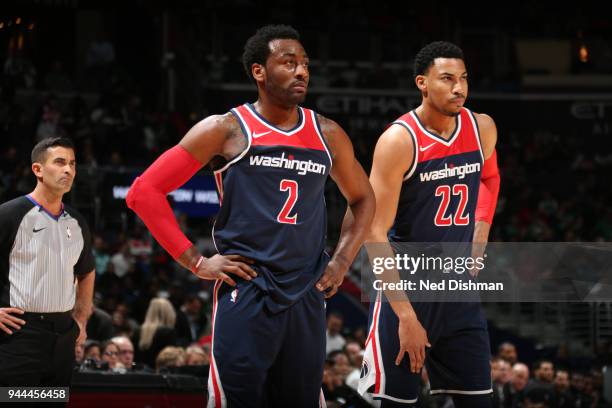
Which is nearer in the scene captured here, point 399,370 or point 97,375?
point 399,370

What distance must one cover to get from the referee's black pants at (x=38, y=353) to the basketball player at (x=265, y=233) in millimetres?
1431

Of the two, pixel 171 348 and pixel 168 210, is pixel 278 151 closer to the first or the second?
pixel 168 210

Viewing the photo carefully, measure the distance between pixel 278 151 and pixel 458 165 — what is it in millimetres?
1191

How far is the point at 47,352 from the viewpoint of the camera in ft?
19.5

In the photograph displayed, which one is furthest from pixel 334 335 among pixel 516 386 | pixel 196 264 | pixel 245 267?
pixel 245 267

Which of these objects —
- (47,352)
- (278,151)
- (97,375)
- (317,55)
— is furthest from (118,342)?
(317,55)

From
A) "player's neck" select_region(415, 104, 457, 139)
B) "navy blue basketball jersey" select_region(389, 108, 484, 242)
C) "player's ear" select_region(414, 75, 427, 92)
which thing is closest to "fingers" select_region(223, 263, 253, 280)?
"navy blue basketball jersey" select_region(389, 108, 484, 242)

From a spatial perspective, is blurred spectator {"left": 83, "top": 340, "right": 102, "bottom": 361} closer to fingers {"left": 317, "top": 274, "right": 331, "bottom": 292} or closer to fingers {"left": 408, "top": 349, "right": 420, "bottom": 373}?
fingers {"left": 408, "top": 349, "right": 420, "bottom": 373}

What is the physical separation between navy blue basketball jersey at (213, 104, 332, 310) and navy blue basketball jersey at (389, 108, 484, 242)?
0.84 meters

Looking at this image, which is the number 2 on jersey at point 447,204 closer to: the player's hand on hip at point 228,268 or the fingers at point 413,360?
the fingers at point 413,360

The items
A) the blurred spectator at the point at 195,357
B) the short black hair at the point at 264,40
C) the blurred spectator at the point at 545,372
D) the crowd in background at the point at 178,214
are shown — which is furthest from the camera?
the blurred spectator at the point at 545,372

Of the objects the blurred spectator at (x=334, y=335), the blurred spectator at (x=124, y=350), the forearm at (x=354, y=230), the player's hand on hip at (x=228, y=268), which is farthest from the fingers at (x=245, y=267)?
the blurred spectator at (x=334, y=335)

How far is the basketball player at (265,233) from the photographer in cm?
470

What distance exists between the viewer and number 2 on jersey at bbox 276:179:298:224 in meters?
4.77
